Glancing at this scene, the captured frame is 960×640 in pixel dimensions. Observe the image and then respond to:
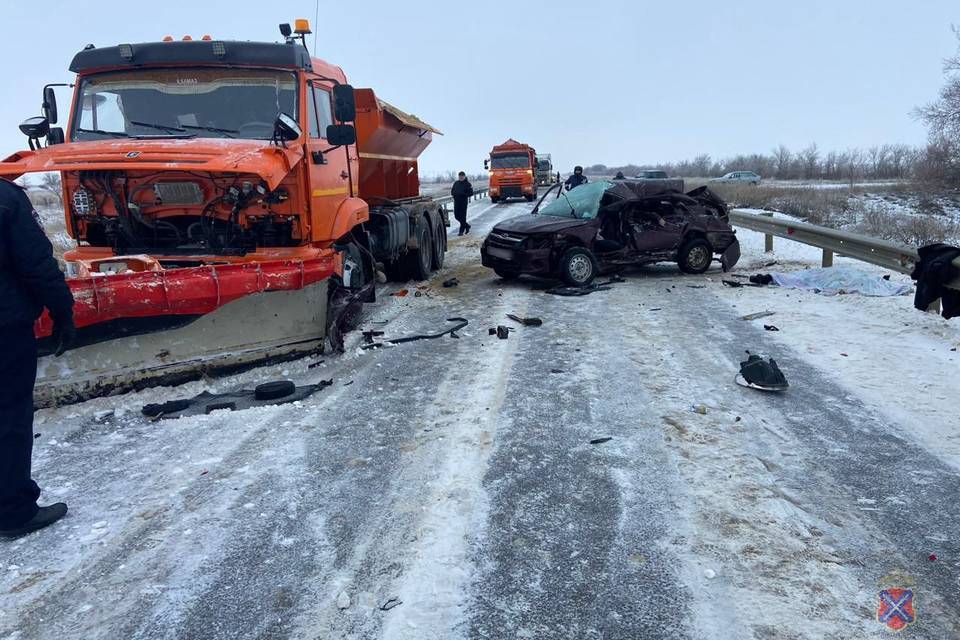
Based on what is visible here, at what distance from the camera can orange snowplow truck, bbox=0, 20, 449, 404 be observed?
568 centimetres

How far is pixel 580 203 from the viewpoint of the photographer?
1176cm

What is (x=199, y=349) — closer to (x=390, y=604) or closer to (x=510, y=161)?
(x=390, y=604)

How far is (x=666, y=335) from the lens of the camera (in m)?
7.82

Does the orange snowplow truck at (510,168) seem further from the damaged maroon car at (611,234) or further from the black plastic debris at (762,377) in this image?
the black plastic debris at (762,377)

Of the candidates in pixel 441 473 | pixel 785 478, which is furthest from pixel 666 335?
pixel 441 473

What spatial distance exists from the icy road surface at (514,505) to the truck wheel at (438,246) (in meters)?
6.73

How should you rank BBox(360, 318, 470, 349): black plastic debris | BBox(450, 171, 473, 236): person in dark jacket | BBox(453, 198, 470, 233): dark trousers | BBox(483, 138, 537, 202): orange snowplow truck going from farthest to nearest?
BBox(483, 138, 537, 202): orange snowplow truck
BBox(453, 198, 470, 233): dark trousers
BBox(450, 171, 473, 236): person in dark jacket
BBox(360, 318, 470, 349): black plastic debris

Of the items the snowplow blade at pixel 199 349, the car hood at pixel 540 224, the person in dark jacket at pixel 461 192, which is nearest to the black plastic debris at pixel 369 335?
the snowplow blade at pixel 199 349

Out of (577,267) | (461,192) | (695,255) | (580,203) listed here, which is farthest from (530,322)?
(461,192)

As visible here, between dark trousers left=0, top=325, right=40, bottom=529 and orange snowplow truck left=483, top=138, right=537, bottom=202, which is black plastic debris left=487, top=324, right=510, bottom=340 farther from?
orange snowplow truck left=483, top=138, right=537, bottom=202

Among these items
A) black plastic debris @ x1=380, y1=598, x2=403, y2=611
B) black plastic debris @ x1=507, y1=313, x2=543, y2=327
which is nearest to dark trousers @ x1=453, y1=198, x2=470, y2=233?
black plastic debris @ x1=507, y1=313, x2=543, y2=327

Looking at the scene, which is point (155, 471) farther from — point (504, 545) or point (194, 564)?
point (504, 545)

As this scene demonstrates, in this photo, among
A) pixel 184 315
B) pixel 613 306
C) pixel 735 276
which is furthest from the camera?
pixel 735 276

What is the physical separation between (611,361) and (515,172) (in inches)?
1134
